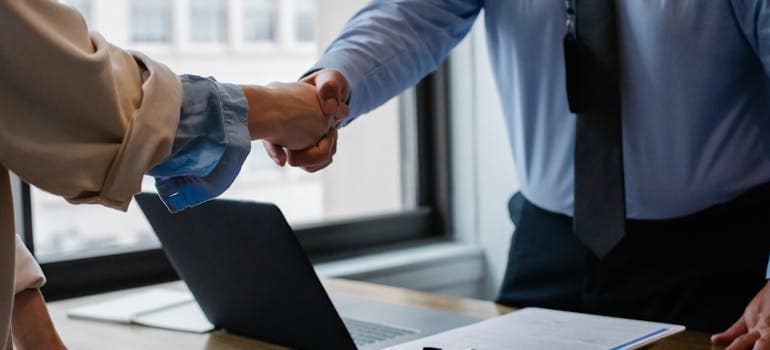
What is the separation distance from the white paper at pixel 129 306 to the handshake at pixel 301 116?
0.35 metres

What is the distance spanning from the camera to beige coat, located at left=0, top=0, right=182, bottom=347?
0.77 meters

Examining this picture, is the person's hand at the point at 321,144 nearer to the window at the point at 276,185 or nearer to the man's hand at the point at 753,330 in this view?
the man's hand at the point at 753,330

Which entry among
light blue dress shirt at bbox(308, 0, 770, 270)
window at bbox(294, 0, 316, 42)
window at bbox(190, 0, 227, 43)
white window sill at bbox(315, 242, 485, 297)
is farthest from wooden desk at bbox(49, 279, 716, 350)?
window at bbox(294, 0, 316, 42)

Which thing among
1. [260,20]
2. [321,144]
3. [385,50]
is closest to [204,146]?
[321,144]

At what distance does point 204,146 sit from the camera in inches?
37.6

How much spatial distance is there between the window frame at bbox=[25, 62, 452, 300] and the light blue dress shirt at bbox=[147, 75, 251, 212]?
111cm

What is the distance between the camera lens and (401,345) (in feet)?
3.71

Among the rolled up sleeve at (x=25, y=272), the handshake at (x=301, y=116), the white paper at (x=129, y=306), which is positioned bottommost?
the white paper at (x=129, y=306)

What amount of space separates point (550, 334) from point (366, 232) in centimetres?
151

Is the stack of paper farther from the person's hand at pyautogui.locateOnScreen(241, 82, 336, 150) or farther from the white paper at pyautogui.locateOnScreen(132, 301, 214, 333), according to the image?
the person's hand at pyautogui.locateOnScreen(241, 82, 336, 150)

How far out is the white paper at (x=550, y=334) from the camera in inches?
43.6

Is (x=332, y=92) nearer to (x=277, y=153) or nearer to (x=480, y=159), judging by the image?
(x=277, y=153)

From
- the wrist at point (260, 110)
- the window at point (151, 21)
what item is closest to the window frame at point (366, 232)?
the window at point (151, 21)

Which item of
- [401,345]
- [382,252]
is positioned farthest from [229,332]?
[382,252]
